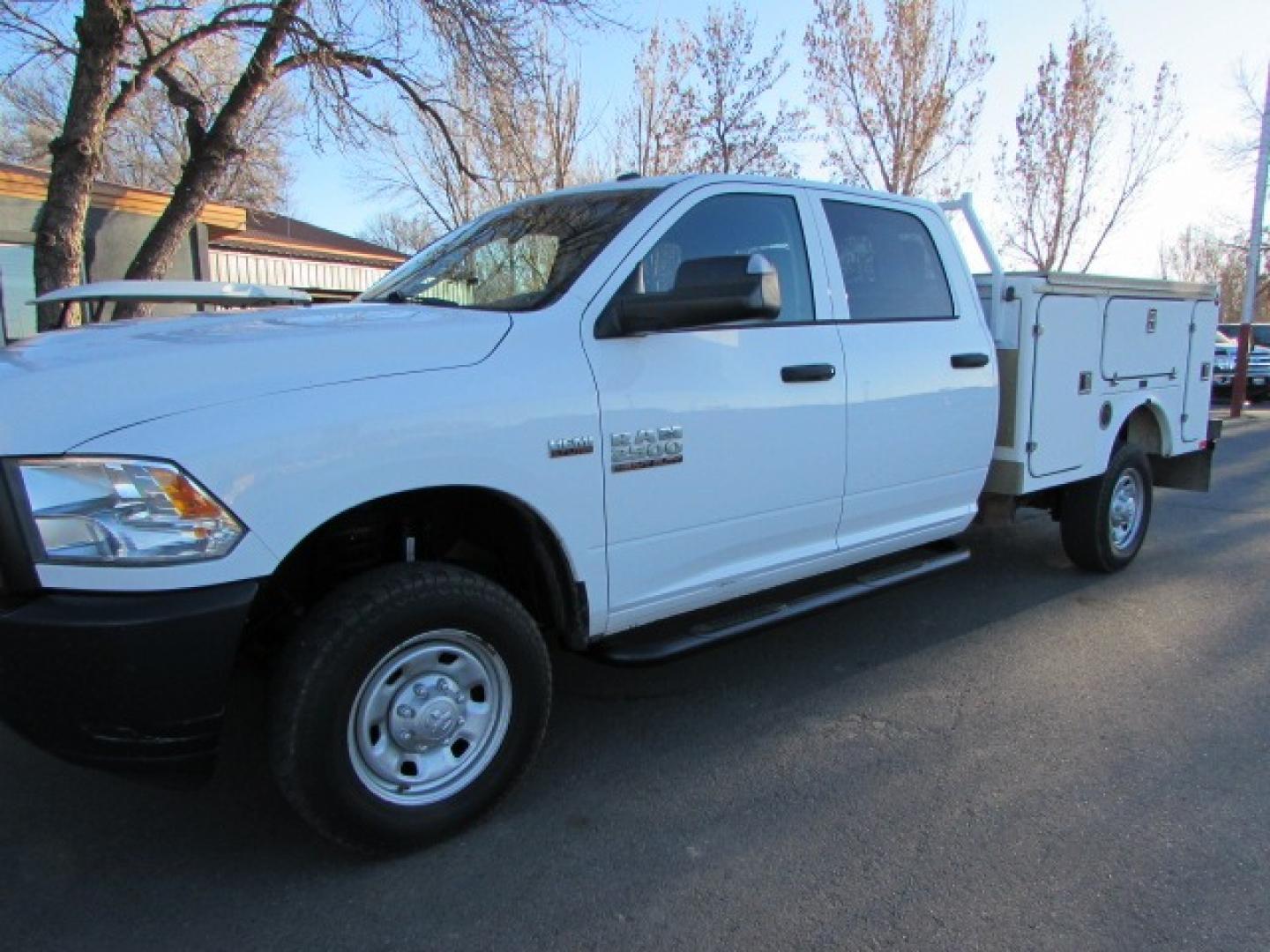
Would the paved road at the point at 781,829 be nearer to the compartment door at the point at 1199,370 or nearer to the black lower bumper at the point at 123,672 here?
the black lower bumper at the point at 123,672

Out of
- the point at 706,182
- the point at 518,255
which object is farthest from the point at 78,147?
the point at 706,182

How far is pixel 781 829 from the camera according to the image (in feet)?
9.30

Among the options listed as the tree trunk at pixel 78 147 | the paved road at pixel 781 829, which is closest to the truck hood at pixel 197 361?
the paved road at pixel 781 829

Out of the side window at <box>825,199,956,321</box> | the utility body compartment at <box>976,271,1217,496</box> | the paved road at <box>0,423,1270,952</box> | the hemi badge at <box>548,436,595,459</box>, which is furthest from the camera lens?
the utility body compartment at <box>976,271,1217,496</box>

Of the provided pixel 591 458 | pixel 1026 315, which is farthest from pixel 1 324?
pixel 1026 315

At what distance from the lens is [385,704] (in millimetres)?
2598

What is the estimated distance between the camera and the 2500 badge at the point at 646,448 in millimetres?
2900

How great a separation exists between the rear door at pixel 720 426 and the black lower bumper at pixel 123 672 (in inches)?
48.4

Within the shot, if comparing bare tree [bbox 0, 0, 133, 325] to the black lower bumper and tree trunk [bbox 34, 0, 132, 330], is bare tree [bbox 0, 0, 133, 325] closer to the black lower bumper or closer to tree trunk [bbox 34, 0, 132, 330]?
tree trunk [bbox 34, 0, 132, 330]

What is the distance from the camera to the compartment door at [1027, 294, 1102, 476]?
15.4 feet

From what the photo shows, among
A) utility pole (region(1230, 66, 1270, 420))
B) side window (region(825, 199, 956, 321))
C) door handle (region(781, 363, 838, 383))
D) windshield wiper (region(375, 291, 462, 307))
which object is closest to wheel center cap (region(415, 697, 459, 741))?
windshield wiper (region(375, 291, 462, 307))

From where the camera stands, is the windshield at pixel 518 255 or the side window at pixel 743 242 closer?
the windshield at pixel 518 255

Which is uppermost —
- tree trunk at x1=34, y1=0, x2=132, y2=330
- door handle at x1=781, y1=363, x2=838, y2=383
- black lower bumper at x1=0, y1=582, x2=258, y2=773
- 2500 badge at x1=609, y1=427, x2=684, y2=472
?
tree trunk at x1=34, y1=0, x2=132, y2=330

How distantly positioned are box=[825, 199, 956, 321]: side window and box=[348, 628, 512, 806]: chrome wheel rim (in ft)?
7.02
